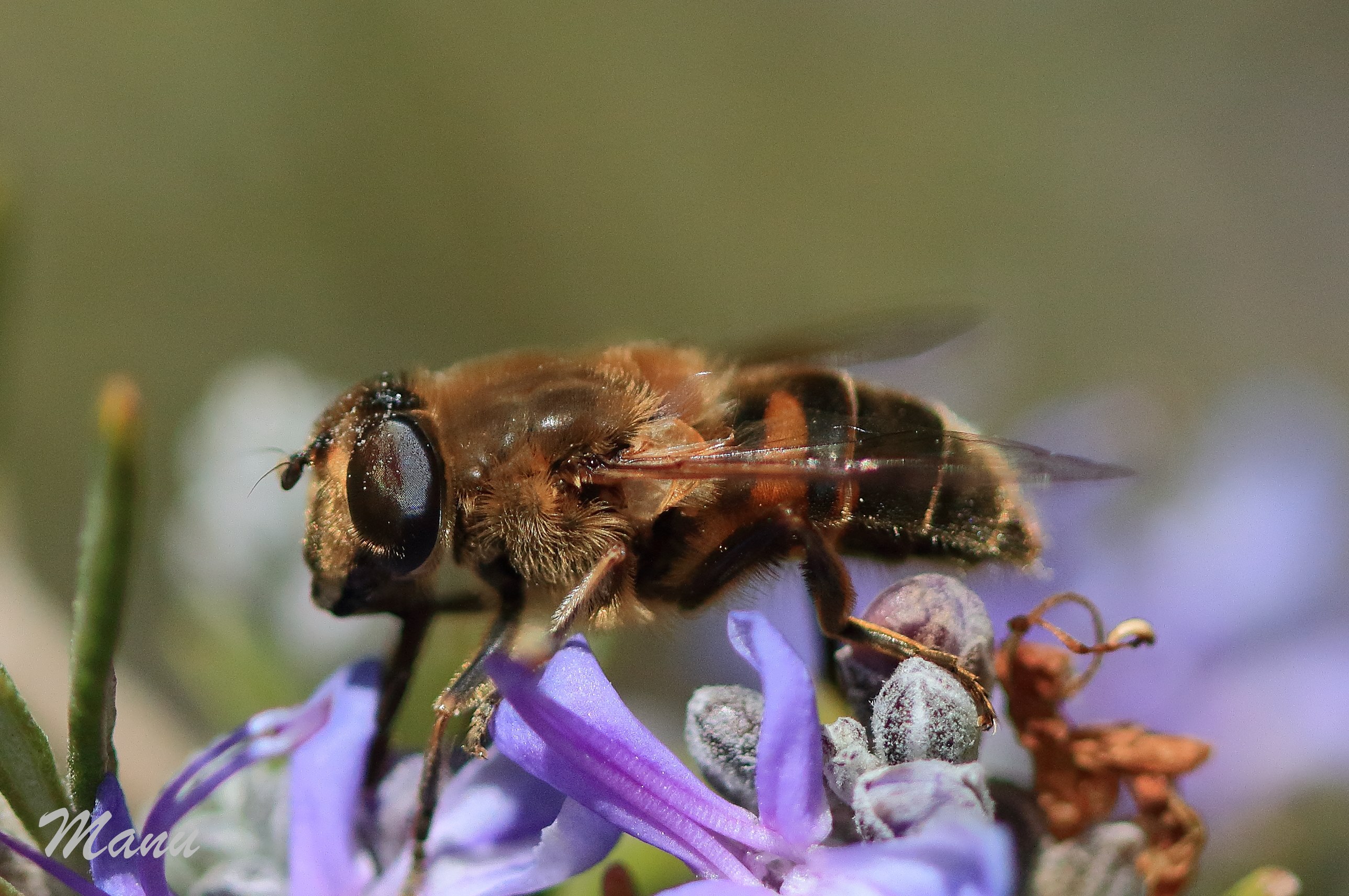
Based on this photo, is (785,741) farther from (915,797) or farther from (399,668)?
(399,668)

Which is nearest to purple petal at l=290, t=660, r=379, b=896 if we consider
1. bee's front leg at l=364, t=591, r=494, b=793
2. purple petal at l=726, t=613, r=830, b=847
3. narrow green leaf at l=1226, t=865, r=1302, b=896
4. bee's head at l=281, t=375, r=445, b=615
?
bee's front leg at l=364, t=591, r=494, b=793

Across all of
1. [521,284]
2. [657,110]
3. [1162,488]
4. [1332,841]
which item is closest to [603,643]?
[1332,841]

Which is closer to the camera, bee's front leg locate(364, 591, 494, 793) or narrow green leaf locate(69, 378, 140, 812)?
narrow green leaf locate(69, 378, 140, 812)

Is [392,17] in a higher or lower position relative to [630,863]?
higher

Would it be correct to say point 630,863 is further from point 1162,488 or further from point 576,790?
point 1162,488

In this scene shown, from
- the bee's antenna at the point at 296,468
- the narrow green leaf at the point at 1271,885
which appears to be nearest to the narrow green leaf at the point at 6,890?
the bee's antenna at the point at 296,468

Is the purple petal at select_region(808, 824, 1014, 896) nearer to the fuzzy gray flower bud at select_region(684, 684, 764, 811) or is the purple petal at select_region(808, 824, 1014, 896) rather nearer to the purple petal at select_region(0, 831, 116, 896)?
the fuzzy gray flower bud at select_region(684, 684, 764, 811)

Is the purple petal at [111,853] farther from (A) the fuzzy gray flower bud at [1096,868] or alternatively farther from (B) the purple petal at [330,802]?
(A) the fuzzy gray flower bud at [1096,868]

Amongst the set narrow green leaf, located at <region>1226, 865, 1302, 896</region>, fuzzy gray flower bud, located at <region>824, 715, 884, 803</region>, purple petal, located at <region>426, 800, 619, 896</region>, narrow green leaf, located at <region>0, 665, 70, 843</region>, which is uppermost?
narrow green leaf, located at <region>0, 665, 70, 843</region>
